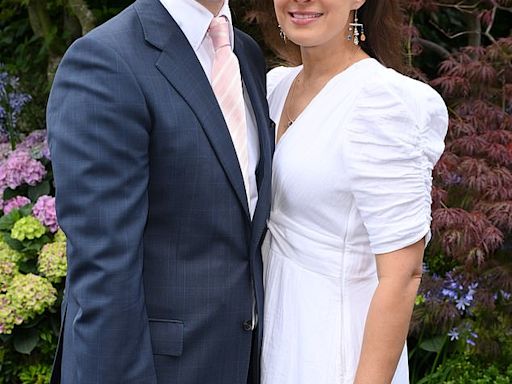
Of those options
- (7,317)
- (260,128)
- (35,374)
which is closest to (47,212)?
(7,317)

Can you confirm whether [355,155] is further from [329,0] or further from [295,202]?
[329,0]

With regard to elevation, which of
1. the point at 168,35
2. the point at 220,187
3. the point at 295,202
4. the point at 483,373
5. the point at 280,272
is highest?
the point at 168,35

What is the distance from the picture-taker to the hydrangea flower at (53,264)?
3.66 metres

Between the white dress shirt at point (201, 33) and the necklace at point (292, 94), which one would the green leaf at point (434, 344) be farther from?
the white dress shirt at point (201, 33)

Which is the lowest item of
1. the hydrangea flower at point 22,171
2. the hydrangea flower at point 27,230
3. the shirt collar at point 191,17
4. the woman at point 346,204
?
the hydrangea flower at point 27,230

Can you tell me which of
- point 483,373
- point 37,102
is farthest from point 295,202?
point 37,102

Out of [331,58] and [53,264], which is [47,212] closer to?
[53,264]

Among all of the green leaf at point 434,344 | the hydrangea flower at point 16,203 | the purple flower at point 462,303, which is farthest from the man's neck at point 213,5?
the hydrangea flower at point 16,203

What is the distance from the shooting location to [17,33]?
579 cm

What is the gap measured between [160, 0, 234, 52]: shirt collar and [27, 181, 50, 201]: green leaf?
2385 millimetres

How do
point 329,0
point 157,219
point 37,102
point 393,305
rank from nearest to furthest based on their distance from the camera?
point 157,219 → point 393,305 → point 329,0 → point 37,102

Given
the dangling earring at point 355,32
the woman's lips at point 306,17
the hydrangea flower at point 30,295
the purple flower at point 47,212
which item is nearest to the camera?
the woman's lips at point 306,17

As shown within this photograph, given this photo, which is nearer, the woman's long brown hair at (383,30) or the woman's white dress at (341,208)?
the woman's white dress at (341,208)

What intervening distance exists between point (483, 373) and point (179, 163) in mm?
2231
